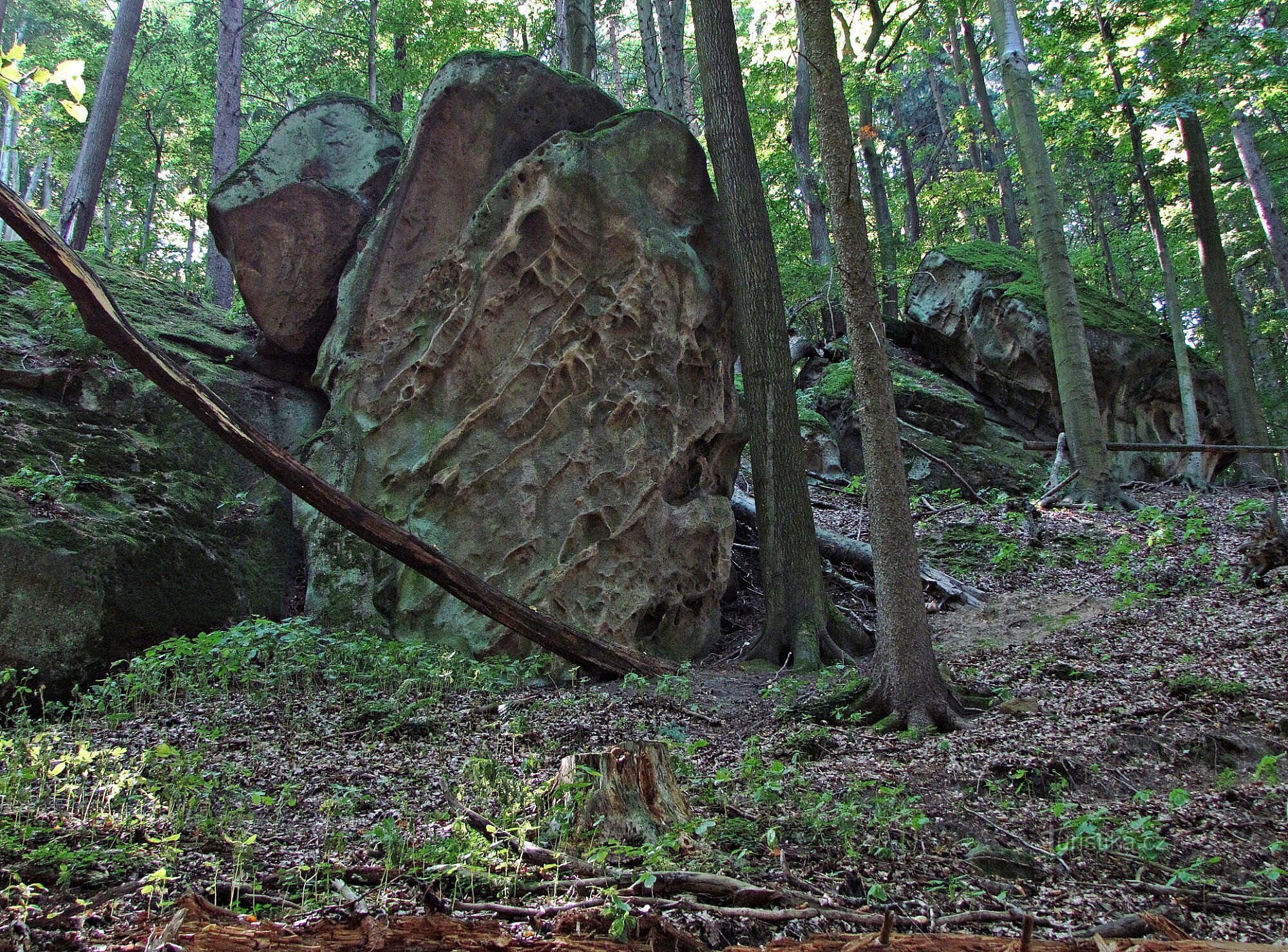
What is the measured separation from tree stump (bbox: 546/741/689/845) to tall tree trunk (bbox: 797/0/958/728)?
104 inches

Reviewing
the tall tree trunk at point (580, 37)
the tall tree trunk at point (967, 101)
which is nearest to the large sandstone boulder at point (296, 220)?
the tall tree trunk at point (580, 37)

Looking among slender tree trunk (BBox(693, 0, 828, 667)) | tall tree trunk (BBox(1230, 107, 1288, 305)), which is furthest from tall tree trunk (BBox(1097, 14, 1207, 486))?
slender tree trunk (BBox(693, 0, 828, 667))

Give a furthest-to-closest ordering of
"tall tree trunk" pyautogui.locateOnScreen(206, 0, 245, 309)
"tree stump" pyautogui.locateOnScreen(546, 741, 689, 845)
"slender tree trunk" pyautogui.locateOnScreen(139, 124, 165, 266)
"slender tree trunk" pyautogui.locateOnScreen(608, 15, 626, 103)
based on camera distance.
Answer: "slender tree trunk" pyautogui.locateOnScreen(608, 15, 626, 103) < "slender tree trunk" pyautogui.locateOnScreen(139, 124, 165, 266) < "tall tree trunk" pyautogui.locateOnScreen(206, 0, 245, 309) < "tree stump" pyautogui.locateOnScreen(546, 741, 689, 845)

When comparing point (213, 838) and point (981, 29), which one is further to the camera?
point (981, 29)

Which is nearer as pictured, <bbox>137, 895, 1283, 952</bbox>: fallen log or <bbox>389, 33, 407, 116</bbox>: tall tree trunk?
<bbox>137, 895, 1283, 952</bbox>: fallen log

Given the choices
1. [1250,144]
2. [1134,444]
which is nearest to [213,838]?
[1134,444]

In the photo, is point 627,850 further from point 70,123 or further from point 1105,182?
point 1105,182

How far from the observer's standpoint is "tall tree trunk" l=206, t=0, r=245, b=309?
14359 mm

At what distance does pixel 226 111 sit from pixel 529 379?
1003cm

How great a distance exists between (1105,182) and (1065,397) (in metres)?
15.3

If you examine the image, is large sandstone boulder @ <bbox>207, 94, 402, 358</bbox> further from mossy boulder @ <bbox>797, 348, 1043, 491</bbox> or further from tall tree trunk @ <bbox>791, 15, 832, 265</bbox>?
tall tree trunk @ <bbox>791, 15, 832, 265</bbox>

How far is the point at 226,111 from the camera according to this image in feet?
47.9

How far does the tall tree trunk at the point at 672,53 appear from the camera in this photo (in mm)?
14062

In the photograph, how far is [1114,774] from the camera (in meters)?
4.79
